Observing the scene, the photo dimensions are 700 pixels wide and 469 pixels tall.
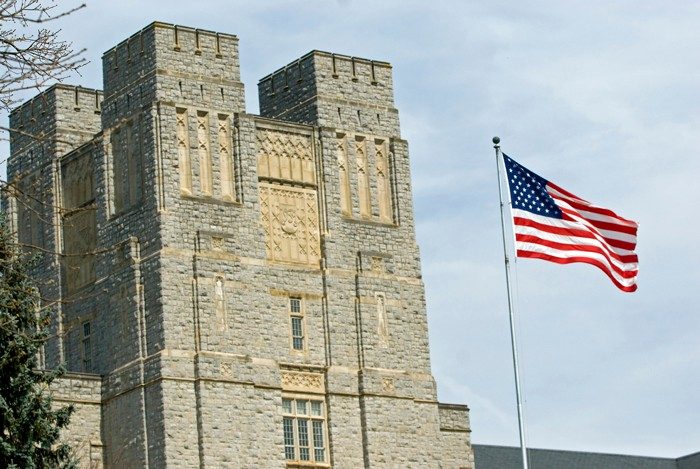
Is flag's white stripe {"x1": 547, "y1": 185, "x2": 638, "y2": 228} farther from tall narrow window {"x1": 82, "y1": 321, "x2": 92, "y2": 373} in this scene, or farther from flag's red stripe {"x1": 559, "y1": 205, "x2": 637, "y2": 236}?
tall narrow window {"x1": 82, "y1": 321, "x2": 92, "y2": 373}

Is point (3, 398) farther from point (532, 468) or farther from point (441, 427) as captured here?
point (532, 468)

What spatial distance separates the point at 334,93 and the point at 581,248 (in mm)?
16857

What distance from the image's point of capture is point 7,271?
110 ft

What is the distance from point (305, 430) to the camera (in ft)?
164

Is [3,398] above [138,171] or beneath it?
beneath

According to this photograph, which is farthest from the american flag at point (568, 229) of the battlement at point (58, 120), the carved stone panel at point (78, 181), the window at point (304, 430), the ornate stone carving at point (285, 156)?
the battlement at point (58, 120)

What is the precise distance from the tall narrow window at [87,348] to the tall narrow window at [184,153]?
15.2 ft

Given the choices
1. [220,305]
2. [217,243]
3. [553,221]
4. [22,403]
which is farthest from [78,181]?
[553,221]

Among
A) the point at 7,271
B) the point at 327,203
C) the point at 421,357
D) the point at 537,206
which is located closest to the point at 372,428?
the point at 421,357

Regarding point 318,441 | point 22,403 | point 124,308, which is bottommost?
point 22,403

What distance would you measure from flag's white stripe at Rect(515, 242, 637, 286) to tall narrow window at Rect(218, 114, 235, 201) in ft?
48.8

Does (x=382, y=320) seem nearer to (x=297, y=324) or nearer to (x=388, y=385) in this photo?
(x=388, y=385)

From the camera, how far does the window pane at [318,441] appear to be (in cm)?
4997

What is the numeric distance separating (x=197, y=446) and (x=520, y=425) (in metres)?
13.9
